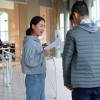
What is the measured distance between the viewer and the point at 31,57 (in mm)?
2854

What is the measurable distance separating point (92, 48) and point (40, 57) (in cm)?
88

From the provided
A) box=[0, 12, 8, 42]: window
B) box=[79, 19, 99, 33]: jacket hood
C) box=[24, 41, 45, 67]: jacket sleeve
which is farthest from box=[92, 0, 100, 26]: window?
box=[0, 12, 8, 42]: window

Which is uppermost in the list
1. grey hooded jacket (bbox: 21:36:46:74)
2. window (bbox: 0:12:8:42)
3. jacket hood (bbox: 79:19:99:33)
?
window (bbox: 0:12:8:42)

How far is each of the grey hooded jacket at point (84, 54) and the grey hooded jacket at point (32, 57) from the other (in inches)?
30.2

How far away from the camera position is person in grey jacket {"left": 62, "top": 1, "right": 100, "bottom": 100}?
2113 mm

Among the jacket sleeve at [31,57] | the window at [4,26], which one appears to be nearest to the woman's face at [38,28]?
the jacket sleeve at [31,57]

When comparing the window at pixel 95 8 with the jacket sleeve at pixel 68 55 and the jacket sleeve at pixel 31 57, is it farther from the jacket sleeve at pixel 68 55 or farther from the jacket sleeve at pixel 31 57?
the jacket sleeve at pixel 68 55

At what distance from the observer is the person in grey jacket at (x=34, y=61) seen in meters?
2.87

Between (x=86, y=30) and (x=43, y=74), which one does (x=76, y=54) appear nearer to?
(x=86, y=30)

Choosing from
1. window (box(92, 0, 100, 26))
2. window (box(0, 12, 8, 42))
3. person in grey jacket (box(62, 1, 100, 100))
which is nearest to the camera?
person in grey jacket (box(62, 1, 100, 100))

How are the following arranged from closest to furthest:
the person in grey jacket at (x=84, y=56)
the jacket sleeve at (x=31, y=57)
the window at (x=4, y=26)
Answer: the person in grey jacket at (x=84, y=56) → the jacket sleeve at (x=31, y=57) → the window at (x=4, y=26)

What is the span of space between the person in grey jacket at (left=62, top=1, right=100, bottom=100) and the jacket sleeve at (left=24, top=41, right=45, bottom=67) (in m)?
0.75

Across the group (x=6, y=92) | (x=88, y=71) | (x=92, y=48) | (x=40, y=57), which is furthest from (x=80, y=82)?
(x=6, y=92)

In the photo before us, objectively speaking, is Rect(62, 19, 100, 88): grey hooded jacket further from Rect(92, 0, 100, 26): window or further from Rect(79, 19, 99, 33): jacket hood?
Rect(92, 0, 100, 26): window
